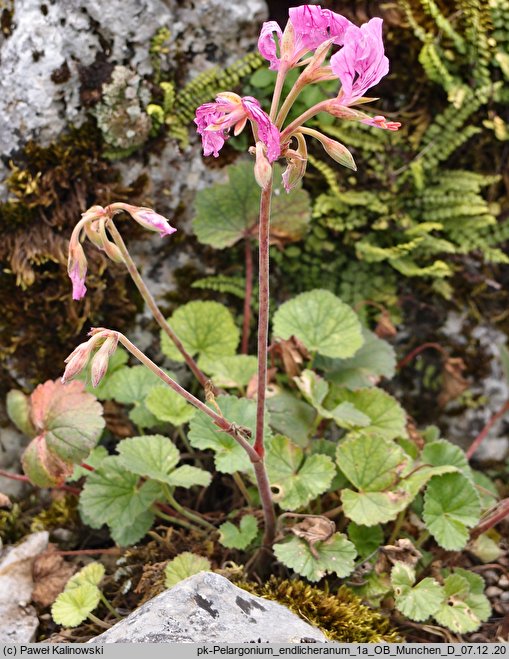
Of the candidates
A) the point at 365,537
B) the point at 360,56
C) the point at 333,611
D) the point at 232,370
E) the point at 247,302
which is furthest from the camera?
the point at 247,302

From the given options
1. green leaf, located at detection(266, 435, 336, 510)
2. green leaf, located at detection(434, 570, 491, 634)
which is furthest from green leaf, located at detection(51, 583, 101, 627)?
green leaf, located at detection(434, 570, 491, 634)

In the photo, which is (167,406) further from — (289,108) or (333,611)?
(289,108)

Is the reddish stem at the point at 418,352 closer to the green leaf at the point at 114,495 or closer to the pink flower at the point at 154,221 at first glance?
the green leaf at the point at 114,495

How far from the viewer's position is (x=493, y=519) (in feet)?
7.83

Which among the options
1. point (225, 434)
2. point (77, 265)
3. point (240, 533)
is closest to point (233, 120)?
point (77, 265)

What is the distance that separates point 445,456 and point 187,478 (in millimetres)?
954

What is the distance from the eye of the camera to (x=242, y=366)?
268 cm

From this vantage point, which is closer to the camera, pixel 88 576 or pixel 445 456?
pixel 88 576

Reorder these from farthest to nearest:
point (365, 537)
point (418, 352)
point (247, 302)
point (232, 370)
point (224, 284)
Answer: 1. point (418, 352)
2. point (224, 284)
3. point (247, 302)
4. point (232, 370)
5. point (365, 537)

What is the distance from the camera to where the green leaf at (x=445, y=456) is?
2.54 m

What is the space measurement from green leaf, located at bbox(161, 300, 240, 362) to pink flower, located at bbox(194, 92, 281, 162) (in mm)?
1220

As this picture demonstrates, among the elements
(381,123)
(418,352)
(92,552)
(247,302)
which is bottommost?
(92,552)

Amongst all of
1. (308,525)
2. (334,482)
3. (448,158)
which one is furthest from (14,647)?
(448,158)

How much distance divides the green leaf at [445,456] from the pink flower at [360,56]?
1.48 metres
